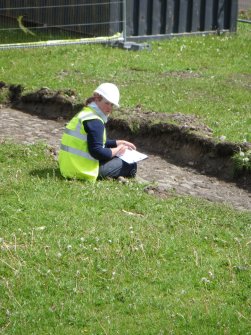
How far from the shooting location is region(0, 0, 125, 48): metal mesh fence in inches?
675

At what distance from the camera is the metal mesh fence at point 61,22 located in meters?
17.2

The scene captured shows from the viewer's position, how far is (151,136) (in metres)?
11.1

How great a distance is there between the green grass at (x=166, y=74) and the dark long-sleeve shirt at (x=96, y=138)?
1.90 m

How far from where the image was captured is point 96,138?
29.8 feet

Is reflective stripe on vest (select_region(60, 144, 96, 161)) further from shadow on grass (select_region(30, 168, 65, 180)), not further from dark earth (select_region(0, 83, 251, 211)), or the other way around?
dark earth (select_region(0, 83, 251, 211))

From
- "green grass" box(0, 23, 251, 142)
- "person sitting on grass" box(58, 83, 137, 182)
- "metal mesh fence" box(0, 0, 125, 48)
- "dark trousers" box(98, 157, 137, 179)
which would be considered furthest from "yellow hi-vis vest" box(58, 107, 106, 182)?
"metal mesh fence" box(0, 0, 125, 48)

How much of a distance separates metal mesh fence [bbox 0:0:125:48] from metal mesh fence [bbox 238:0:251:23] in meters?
4.99

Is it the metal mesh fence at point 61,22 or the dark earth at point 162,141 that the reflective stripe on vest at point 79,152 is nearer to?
the dark earth at point 162,141

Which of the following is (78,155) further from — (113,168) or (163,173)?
(163,173)

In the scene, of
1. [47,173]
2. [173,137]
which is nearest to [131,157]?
[47,173]

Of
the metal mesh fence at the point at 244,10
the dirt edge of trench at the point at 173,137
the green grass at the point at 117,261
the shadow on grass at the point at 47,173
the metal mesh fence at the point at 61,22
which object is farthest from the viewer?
the metal mesh fence at the point at 244,10

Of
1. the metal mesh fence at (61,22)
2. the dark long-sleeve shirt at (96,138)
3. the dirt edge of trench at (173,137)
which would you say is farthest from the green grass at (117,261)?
the metal mesh fence at (61,22)

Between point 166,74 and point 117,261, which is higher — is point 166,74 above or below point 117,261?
below

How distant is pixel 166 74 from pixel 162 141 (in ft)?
12.7
